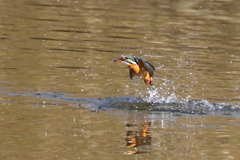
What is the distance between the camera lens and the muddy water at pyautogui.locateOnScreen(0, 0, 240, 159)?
22.5ft

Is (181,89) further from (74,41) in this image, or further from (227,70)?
(74,41)

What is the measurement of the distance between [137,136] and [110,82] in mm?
3585

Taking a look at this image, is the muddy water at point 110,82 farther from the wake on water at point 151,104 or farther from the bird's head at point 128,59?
Result: the bird's head at point 128,59

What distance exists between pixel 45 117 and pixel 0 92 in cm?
168

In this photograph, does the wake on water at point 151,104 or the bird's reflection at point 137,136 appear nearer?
the bird's reflection at point 137,136

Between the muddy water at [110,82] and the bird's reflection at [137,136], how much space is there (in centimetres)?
1

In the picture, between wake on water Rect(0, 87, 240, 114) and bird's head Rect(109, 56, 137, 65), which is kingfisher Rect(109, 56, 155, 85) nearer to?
bird's head Rect(109, 56, 137, 65)

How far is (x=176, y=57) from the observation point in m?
13.4

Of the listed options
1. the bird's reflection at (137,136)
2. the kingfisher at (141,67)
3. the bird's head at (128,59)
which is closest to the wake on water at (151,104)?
the kingfisher at (141,67)

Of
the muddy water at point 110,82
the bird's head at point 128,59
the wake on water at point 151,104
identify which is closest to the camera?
the muddy water at point 110,82

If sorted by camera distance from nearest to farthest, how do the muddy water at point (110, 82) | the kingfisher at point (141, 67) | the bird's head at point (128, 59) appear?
the muddy water at point (110, 82)
the bird's head at point (128, 59)
the kingfisher at point (141, 67)

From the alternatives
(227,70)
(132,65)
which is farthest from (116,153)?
(227,70)

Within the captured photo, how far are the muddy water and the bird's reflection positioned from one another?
0.04ft

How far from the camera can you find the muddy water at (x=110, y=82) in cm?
684
